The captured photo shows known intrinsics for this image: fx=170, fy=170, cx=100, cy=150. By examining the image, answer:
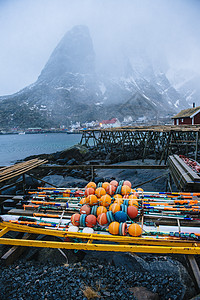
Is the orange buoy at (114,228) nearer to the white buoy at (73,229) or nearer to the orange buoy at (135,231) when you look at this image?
the orange buoy at (135,231)

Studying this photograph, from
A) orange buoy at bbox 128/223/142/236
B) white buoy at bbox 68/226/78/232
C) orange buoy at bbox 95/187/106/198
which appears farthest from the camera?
orange buoy at bbox 95/187/106/198

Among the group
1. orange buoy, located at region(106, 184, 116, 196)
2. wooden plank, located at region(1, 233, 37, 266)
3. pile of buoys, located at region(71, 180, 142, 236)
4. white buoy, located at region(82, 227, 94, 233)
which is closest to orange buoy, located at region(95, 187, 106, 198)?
pile of buoys, located at region(71, 180, 142, 236)

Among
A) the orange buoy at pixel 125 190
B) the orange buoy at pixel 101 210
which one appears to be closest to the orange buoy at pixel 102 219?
the orange buoy at pixel 101 210

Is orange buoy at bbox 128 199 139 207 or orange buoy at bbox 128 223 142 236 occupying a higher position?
orange buoy at bbox 128 199 139 207

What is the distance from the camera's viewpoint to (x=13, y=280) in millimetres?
3277

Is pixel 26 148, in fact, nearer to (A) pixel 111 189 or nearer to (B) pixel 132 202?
(A) pixel 111 189

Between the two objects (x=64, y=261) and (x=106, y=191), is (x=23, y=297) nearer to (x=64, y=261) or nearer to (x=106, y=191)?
(x=64, y=261)

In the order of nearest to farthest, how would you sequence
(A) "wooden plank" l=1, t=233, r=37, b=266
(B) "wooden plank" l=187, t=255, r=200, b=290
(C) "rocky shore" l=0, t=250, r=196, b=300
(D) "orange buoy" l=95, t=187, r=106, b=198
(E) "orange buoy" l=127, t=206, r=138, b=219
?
(B) "wooden plank" l=187, t=255, r=200, b=290 → (C) "rocky shore" l=0, t=250, r=196, b=300 → (A) "wooden plank" l=1, t=233, r=37, b=266 → (E) "orange buoy" l=127, t=206, r=138, b=219 → (D) "orange buoy" l=95, t=187, r=106, b=198

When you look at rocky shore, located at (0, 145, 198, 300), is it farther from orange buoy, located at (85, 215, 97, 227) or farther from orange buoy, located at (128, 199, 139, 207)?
orange buoy, located at (128, 199, 139, 207)

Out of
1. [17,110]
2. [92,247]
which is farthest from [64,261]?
[17,110]

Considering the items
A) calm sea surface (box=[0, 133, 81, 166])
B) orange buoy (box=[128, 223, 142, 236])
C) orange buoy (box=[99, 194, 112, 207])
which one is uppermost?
orange buoy (box=[99, 194, 112, 207])

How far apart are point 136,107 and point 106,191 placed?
17418cm

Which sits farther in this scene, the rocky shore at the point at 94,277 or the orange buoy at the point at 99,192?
the orange buoy at the point at 99,192

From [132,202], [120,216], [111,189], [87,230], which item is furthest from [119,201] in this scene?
[87,230]
